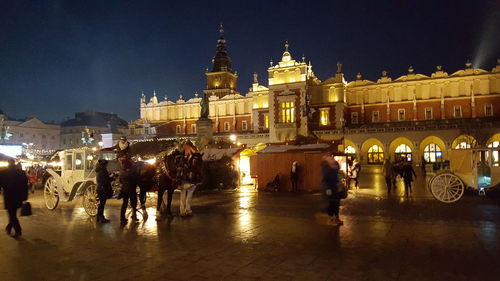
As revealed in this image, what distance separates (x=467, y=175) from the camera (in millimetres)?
13969

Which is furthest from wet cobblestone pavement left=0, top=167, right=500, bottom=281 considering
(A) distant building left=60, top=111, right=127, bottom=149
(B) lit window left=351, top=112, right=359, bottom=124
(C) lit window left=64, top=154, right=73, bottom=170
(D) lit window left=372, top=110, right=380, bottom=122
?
(A) distant building left=60, top=111, right=127, bottom=149

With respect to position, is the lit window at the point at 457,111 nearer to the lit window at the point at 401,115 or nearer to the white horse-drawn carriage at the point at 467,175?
the lit window at the point at 401,115

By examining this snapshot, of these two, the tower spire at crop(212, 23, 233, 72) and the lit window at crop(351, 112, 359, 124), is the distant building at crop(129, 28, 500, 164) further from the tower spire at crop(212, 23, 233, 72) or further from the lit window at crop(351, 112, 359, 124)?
the tower spire at crop(212, 23, 233, 72)

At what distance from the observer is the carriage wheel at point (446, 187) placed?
1295 cm

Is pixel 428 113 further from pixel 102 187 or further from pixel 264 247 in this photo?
pixel 264 247

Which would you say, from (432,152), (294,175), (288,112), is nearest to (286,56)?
(288,112)

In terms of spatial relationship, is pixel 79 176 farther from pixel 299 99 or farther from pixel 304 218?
pixel 299 99

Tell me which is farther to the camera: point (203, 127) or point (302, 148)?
point (203, 127)

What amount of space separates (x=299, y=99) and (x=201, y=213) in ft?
128

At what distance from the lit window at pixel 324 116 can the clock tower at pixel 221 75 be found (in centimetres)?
2252

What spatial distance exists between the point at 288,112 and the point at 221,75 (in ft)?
81.2

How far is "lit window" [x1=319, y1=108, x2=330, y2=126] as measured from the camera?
50.8 meters

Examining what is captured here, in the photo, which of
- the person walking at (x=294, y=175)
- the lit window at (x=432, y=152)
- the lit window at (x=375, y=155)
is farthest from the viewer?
the lit window at (x=375, y=155)

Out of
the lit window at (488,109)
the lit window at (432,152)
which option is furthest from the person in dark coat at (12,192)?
the lit window at (488,109)
